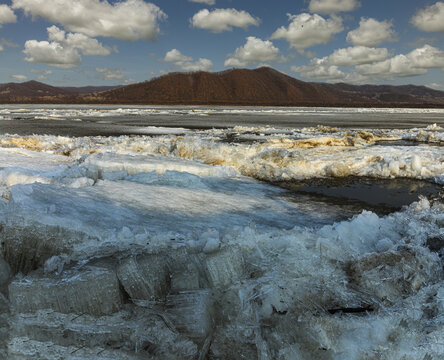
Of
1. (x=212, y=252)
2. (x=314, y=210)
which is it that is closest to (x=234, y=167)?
(x=314, y=210)

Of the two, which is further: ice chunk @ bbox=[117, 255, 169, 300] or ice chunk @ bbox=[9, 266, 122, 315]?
ice chunk @ bbox=[117, 255, 169, 300]

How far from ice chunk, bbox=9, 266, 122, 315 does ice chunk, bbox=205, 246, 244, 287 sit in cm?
75

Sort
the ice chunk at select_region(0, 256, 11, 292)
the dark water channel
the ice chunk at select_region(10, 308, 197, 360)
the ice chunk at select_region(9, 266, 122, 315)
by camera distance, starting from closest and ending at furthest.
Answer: the ice chunk at select_region(10, 308, 197, 360) → the ice chunk at select_region(9, 266, 122, 315) → the ice chunk at select_region(0, 256, 11, 292) → the dark water channel

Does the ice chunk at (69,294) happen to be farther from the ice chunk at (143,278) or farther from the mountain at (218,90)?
the mountain at (218,90)

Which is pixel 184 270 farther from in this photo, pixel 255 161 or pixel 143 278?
pixel 255 161

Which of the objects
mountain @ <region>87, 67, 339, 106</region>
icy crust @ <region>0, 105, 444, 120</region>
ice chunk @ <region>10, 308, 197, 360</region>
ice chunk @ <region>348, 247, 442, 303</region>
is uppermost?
mountain @ <region>87, 67, 339, 106</region>

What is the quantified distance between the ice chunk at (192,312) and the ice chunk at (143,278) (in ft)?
0.39

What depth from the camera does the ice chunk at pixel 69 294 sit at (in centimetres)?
231

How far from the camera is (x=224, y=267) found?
2.70m

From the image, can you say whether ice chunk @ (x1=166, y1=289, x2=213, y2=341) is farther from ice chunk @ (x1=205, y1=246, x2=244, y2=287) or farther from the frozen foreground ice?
ice chunk @ (x1=205, y1=246, x2=244, y2=287)

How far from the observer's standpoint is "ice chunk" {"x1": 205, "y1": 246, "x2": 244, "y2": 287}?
2.66 meters

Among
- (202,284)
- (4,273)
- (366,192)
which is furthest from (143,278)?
(366,192)

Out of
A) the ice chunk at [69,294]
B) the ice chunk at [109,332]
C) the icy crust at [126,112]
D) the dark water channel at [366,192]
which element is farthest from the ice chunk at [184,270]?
the icy crust at [126,112]

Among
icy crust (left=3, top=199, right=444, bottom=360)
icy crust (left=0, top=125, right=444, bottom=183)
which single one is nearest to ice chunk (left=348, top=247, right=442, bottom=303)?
icy crust (left=3, top=199, right=444, bottom=360)
